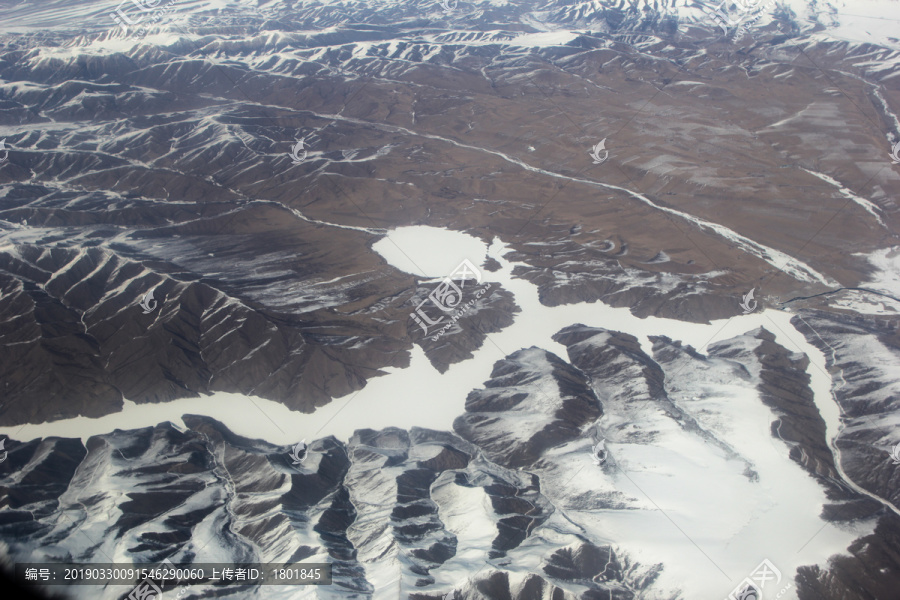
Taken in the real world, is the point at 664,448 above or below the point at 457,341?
above

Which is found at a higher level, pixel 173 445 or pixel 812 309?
pixel 173 445

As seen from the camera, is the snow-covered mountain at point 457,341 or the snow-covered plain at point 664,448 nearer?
the snow-covered plain at point 664,448

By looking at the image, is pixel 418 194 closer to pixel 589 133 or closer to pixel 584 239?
pixel 584 239

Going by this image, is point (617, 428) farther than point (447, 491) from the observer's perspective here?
Yes

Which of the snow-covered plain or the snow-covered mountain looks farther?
the snow-covered mountain

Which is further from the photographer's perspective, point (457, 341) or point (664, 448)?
point (457, 341)

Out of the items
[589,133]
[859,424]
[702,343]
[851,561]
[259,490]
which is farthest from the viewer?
[589,133]

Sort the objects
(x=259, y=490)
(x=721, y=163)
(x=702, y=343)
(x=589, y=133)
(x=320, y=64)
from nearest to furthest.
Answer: (x=259, y=490) → (x=702, y=343) → (x=721, y=163) → (x=589, y=133) → (x=320, y=64)

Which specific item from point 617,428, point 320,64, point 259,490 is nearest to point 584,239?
point 617,428
